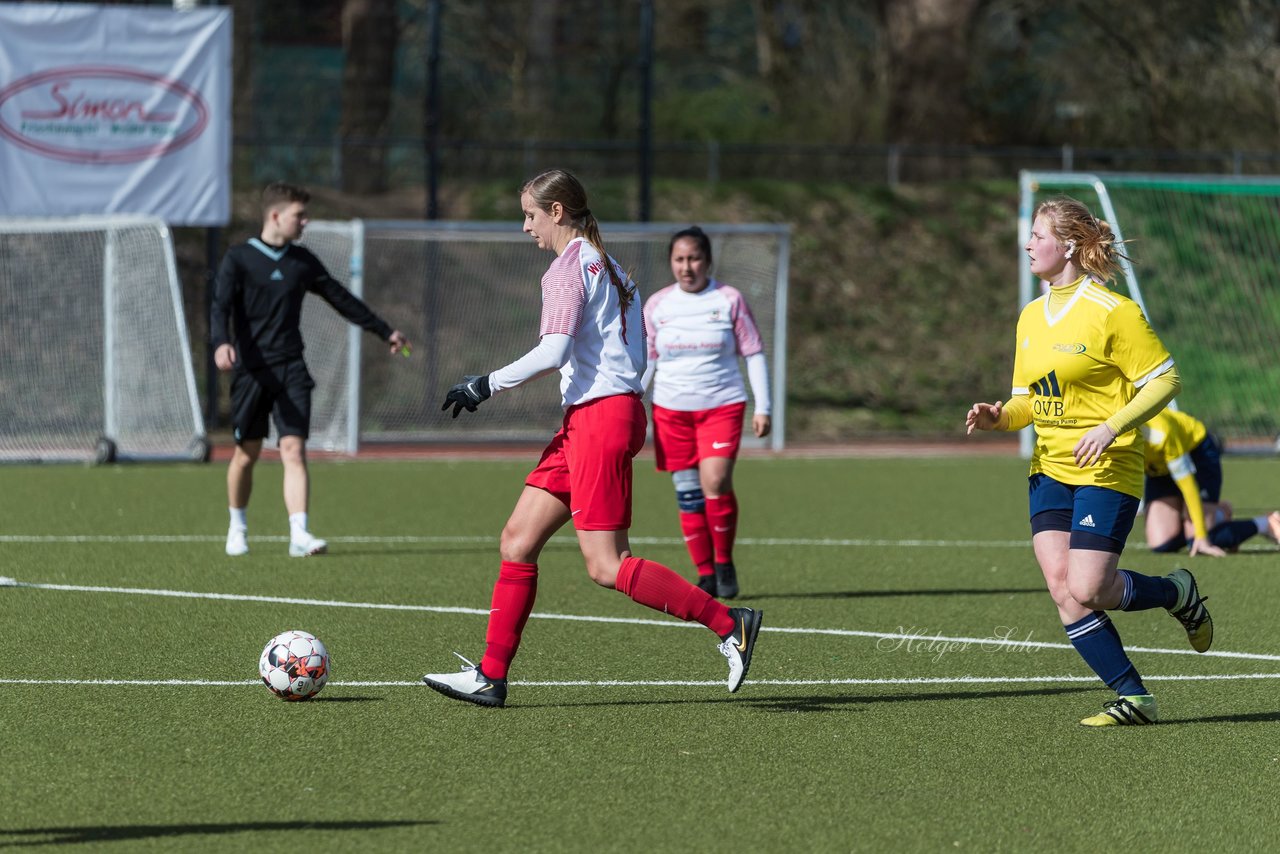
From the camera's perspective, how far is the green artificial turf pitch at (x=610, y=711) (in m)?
4.80

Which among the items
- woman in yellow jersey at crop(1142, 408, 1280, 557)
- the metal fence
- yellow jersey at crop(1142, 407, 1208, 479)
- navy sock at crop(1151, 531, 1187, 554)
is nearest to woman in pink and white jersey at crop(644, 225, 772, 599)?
yellow jersey at crop(1142, 407, 1208, 479)

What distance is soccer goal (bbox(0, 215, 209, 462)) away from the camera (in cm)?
1681

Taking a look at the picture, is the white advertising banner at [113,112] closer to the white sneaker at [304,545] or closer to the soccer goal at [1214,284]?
the soccer goal at [1214,284]

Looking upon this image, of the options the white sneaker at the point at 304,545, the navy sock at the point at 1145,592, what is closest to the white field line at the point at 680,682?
the navy sock at the point at 1145,592

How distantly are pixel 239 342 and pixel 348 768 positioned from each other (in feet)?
17.3

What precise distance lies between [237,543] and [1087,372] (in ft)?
19.2

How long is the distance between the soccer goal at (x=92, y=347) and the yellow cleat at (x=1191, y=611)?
38.4ft

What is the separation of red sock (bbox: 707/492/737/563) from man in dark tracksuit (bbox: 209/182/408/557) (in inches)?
86.6

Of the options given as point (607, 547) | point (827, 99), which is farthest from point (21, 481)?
point (827, 99)

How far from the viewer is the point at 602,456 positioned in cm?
607

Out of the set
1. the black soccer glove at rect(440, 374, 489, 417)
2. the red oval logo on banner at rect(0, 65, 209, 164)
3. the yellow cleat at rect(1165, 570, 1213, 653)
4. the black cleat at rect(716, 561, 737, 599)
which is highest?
the red oval logo on banner at rect(0, 65, 209, 164)

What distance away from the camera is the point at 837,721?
6.14m

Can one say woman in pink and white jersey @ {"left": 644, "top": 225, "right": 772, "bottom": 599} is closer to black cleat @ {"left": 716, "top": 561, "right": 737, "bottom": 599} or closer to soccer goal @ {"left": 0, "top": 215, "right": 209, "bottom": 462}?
black cleat @ {"left": 716, "top": 561, "right": 737, "bottom": 599}

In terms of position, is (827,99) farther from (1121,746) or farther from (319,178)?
(1121,746)
